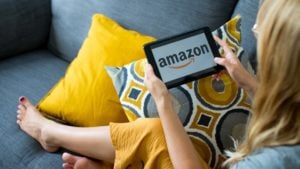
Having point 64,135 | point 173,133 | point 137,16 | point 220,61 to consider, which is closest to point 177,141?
point 173,133

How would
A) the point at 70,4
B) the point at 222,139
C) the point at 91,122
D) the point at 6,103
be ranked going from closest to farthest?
the point at 222,139 → the point at 91,122 → the point at 6,103 → the point at 70,4

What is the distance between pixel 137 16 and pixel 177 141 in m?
0.61

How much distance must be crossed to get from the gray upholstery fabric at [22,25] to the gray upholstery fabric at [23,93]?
0.14 feet

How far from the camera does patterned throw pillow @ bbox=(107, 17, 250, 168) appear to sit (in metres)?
1.24

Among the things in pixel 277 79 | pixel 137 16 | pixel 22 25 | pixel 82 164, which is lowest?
pixel 82 164

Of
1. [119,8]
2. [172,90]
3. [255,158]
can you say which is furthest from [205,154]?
[119,8]

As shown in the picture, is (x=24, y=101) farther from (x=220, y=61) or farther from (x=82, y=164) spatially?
(x=220, y=61)

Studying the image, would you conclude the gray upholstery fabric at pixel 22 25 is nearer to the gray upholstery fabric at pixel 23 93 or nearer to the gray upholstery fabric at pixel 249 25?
the gray upholstery fabric at pixel 23 93

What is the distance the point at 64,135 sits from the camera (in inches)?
52.5

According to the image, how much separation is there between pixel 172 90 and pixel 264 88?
1.10 feet

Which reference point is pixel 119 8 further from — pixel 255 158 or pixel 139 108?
pixel 255 158

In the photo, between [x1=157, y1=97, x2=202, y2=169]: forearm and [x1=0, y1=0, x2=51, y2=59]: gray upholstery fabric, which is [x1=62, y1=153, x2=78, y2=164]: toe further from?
[x1=0, y1=0, x2=51, y2=59]: gray upholstery fabric

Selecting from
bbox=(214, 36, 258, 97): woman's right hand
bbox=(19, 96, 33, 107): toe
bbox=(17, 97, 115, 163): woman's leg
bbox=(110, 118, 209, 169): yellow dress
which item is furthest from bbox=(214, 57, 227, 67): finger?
bbox=(19, 96, 33, 107): toe

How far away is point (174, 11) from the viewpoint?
60.0 inches
